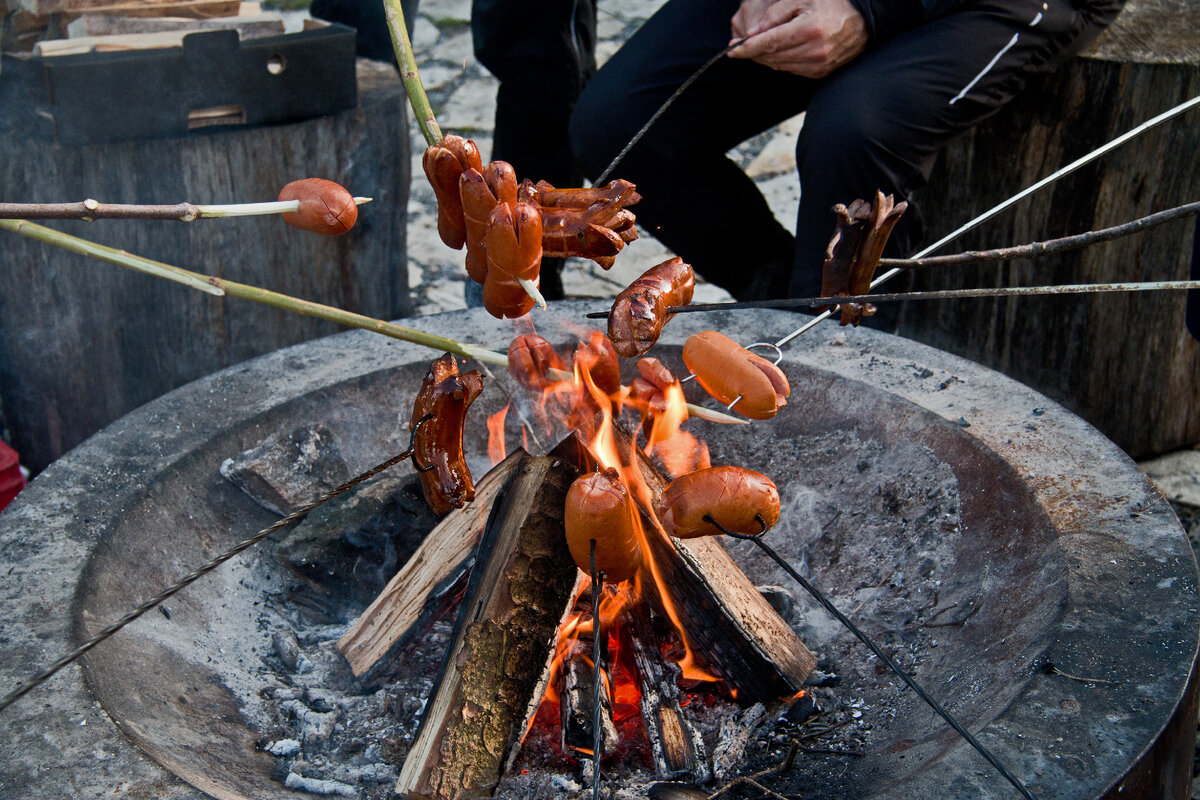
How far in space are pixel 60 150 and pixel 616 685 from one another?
2270mm

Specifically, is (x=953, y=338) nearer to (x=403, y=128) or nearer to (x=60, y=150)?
(x=403, y=128)

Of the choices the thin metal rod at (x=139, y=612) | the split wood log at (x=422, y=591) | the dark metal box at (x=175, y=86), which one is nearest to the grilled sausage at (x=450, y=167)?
the thin metal rod at (x=139, y=612)

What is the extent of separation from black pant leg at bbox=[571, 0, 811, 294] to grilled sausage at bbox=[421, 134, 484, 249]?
1687 millimetres

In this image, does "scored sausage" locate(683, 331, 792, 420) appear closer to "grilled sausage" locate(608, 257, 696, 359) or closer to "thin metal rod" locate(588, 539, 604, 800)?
"grilled sausage" locate(608, 257, 696, 359)

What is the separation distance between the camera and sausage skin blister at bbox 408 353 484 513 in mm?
1624

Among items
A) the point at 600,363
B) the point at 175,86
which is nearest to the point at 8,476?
the point at 175,86

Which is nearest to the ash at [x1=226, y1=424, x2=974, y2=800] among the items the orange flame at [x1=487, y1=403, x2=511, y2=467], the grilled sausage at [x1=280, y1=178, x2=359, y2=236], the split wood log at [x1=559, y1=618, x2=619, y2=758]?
the split wood log at [x1=559, y1=618, x2=619, y2=758]

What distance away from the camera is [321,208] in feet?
4.30

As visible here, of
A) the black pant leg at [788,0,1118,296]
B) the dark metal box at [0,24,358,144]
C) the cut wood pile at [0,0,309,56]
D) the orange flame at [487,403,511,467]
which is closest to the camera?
the orange flame at [487,403,511,467]

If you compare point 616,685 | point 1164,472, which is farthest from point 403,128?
point 1164,472

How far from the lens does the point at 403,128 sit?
11.6 ft

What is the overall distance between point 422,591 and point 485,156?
3937mm

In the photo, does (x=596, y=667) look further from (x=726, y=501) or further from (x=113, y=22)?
(x=113, y=22)

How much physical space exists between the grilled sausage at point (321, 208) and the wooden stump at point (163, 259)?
1933mm
